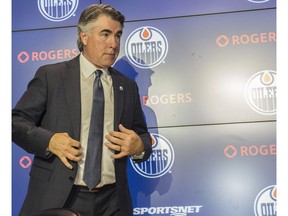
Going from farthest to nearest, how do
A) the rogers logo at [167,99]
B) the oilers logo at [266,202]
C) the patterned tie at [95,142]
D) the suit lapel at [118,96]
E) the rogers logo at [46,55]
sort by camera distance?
the rogers logo at [46,55]
the rogers logo at [167,99]
the oilers logo at [266,202]
the suit lapel at [118,96]
the patterned tie at [95,142]

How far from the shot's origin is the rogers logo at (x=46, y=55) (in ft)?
8.66

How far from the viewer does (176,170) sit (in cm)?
246

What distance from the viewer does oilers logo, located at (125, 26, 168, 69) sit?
253 centimetres

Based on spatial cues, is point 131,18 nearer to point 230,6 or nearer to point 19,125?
point 230,6

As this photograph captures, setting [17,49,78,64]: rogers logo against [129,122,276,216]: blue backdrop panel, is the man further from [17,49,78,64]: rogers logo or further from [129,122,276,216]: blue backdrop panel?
[17,49,78,64]: rogers logo

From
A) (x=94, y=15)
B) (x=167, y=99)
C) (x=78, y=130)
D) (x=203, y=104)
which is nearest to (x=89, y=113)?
(x=78, y=130)

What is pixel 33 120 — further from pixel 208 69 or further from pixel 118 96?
pixel 208 69

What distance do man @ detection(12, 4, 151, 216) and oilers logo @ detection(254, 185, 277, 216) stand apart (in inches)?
40.2

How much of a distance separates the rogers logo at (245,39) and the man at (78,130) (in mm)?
932

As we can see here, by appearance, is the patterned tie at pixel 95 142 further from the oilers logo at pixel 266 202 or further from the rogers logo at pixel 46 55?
the oilers logo at pixel 266 202

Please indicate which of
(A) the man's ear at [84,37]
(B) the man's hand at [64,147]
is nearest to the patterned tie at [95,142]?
(B) the man's hand at [64,147]

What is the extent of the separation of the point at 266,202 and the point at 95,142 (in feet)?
4.49

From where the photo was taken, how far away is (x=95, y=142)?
1.68 m

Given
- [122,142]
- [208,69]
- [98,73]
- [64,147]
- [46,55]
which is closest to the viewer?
[64,147]
